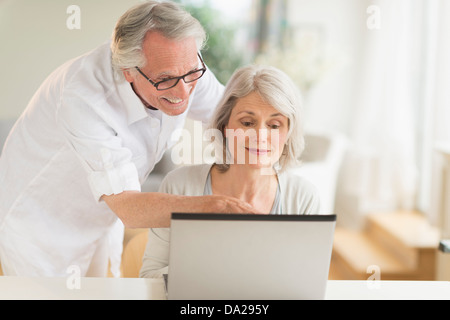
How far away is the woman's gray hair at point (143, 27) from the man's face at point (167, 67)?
0.05ft

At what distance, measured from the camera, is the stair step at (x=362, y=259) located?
11.1 ft

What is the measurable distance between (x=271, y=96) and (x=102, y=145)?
469mm

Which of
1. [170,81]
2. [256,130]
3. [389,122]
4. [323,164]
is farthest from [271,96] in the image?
[389,122]

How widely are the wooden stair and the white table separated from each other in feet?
6.15

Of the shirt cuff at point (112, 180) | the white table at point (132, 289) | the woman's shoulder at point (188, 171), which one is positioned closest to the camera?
the white table at point (132, 289)

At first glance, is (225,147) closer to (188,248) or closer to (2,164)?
(188,248)

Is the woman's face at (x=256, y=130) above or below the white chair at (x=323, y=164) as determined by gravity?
above

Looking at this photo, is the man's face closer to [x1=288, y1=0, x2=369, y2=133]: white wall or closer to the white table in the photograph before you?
the white table

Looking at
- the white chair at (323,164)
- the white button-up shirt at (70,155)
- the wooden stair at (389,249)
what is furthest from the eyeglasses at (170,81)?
the wooden stair at (389,249)

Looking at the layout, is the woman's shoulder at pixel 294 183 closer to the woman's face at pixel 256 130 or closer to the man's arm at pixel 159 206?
the woman's face at pixel 256 130

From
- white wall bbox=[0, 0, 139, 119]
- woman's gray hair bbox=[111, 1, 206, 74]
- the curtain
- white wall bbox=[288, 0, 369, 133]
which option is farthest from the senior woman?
white wall bbox=[288, 0, 369, 133]

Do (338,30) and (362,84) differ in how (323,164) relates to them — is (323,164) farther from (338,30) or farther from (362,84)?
(338,30)

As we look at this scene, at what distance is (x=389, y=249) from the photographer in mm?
3729

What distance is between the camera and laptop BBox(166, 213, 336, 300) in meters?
0.98
